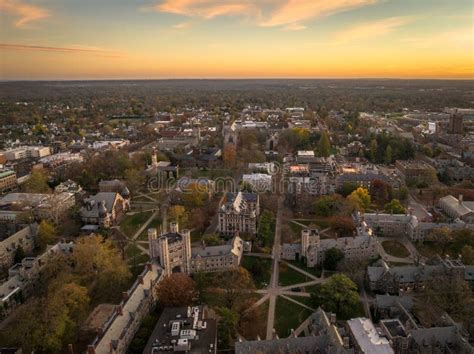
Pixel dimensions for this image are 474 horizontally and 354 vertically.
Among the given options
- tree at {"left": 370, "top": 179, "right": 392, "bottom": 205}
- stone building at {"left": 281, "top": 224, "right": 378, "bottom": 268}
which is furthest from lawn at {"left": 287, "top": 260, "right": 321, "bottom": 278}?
tree at {"left": 370, "top": 179, "right": 392, "bottom": 205}

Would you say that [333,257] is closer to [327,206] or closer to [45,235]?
[327,206]

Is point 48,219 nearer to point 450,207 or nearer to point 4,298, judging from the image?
point 4,298

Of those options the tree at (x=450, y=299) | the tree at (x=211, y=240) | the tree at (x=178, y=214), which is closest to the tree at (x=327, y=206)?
the tree at (x=211, y=240)

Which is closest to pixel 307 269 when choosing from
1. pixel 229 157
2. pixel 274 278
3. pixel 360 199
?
pixel 274 278

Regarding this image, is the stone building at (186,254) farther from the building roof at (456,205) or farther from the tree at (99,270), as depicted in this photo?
the building roof at (456,205)

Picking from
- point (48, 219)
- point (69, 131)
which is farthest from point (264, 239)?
point (69, 131)
